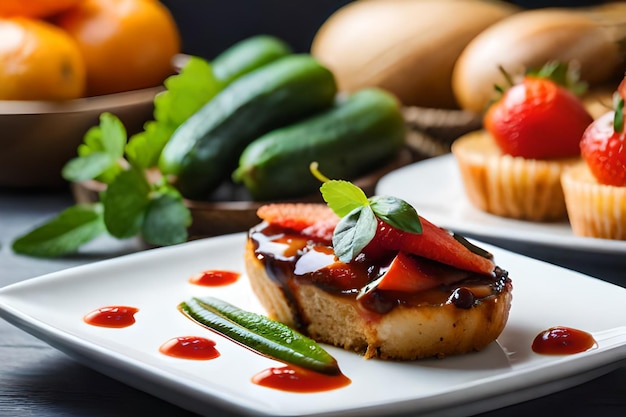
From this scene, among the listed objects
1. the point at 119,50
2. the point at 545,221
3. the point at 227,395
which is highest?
the point at 119,50

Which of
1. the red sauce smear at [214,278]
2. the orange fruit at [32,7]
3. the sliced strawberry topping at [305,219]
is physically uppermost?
the orange fruit at [32,7]

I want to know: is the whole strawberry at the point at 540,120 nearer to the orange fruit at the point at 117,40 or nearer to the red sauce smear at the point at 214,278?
the red sauce smear at the point at 214,278

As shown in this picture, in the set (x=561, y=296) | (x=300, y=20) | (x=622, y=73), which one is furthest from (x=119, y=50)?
(x=561, y=296)

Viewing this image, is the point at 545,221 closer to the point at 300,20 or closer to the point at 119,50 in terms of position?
the point at 119,50

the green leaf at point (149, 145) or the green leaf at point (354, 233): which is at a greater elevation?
the green leaf at point (354, 233)

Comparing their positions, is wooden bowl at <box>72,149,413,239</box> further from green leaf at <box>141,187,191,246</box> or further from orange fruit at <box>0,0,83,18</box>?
orange fruit at <box>0,0,83,18</box>

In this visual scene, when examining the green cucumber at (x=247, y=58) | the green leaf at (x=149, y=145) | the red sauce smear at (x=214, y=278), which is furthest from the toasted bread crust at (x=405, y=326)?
the green cucumber at (x=247, y=58)

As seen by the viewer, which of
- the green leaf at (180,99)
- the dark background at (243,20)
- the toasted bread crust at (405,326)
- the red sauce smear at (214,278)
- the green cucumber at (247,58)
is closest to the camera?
the toasted bread crust at (405,326)
